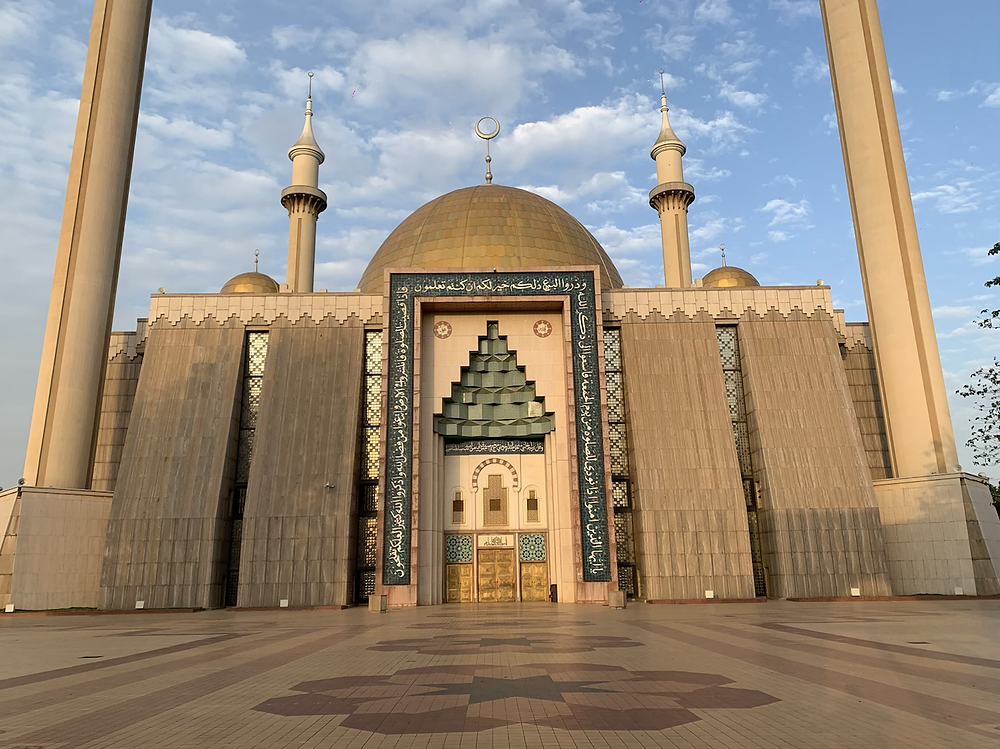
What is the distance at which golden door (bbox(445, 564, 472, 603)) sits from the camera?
906 inches

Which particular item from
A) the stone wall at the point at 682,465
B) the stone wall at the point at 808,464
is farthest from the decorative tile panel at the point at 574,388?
the stone wall at the point at 808,464

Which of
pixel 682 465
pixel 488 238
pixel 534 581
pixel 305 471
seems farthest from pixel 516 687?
pixel 488 238

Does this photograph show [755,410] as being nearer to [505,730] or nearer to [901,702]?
[901,702]

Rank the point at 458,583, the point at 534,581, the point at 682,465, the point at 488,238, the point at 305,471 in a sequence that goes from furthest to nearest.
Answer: the point at 488,238 → the point at 534,581 → the point at 458,583 → the point at 682,465 → the point at 305,471

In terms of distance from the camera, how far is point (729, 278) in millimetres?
30641

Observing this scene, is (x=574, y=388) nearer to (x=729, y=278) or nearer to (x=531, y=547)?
(x=531, y=547)

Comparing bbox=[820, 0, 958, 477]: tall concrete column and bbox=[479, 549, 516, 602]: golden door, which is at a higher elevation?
bbox=[820, 0, 958, 477]: tall concrete column

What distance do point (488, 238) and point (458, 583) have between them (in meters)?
13.2

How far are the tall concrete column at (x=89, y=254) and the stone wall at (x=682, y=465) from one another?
56.0 feet

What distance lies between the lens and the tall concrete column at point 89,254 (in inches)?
853

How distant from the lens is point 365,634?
40.3ft

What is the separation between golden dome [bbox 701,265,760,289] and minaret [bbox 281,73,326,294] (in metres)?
17.1

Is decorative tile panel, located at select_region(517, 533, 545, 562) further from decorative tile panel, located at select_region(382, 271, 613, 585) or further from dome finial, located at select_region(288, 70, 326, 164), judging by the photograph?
dome finial, located at select_region(288, 70, 326, 164)

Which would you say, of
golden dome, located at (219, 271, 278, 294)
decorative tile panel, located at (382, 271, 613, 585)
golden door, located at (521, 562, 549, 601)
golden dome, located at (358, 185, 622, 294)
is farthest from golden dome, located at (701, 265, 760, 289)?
golden dome, located at (219, 271, 278, 294)
